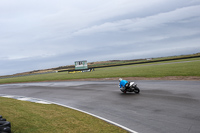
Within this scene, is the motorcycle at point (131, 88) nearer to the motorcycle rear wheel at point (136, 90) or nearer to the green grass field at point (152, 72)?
the motorcycle rear wheel at point (136, 90)

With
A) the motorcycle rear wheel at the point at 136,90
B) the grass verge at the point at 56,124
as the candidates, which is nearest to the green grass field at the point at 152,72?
the motorcycle rear wheel at the point at 136,90

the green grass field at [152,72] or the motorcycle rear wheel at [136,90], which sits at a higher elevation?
the green grass field at [152,72]

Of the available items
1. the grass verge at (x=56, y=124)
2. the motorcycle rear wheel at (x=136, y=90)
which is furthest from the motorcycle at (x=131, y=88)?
the grass verge at (x=56, y=124)

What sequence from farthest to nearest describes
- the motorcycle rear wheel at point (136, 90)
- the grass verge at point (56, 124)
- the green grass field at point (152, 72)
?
the green grass field at point (152, 72), the motorcycle rear wheel at point (136, 90), the grass verge at point (56, 124)

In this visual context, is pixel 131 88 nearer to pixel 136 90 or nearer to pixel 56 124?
pixel 136 90

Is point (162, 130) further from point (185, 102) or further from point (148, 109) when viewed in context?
point (185, 102)

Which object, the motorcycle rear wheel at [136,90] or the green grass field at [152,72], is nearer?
the motorcycle rear wheel at [136,90]

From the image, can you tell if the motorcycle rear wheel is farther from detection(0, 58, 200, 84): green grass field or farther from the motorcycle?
detection(0, 58, 200, 84): green grass field

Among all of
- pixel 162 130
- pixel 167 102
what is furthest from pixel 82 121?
pixel 167 102

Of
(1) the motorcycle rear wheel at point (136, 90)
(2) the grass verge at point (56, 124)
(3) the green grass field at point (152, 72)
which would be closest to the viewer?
(2) the grass verge at point (56, 124)

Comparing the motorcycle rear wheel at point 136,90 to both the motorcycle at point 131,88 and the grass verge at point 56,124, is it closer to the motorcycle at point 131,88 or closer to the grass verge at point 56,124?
the motorcycle at point 131,88

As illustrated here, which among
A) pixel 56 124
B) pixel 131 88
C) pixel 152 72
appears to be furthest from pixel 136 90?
pixel 152 72

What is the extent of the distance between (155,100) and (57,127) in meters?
6.45

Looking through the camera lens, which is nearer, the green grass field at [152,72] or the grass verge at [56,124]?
the grass verge at [56,124]
